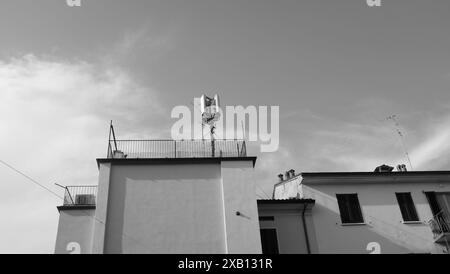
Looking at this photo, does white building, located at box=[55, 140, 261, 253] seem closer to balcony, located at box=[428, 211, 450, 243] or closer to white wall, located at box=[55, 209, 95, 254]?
white wall, located at box=[55, 209, 95, 254]

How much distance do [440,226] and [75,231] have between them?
19.8 m

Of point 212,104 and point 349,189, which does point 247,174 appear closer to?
point 212,104

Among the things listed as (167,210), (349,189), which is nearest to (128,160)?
(167,210)

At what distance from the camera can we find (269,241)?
23.4 m

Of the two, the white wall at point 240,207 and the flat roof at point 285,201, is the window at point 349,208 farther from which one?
the white wall at point 240,207

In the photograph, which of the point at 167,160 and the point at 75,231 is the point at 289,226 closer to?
the point at 167,160

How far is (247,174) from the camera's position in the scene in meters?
22.0

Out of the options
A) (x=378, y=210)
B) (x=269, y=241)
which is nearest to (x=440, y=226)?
(x=378, y=210)

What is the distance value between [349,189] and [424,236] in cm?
479

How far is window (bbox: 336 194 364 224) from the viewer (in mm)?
24745

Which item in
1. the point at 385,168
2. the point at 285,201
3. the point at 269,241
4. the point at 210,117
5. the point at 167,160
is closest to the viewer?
the point at 167,160

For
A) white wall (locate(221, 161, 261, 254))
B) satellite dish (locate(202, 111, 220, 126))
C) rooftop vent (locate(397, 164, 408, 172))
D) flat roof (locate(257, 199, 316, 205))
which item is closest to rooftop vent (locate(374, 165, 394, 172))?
rooftop vent (locate(397, 164, 408, 172))

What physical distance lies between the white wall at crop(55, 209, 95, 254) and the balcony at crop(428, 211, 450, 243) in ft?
61.1

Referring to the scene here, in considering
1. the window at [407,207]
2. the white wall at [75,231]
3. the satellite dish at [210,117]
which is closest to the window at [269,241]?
the satellite dish at [210,117]
